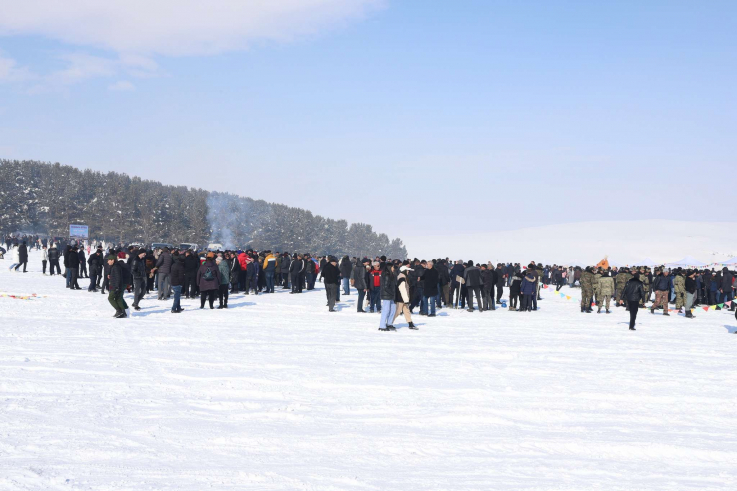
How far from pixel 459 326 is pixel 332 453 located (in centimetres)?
1086

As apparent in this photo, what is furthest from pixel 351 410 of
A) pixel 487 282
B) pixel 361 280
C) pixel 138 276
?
pixel 487 282

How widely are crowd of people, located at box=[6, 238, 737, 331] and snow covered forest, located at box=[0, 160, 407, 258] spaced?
62579 millimetres

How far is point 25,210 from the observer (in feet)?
271

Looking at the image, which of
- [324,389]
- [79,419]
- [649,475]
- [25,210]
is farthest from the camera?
[25,210]

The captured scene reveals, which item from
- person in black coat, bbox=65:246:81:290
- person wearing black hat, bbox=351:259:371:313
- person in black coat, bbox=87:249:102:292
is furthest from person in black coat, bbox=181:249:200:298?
person wearing black hat, bbox=351:259:371:313

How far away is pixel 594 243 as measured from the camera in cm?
13612

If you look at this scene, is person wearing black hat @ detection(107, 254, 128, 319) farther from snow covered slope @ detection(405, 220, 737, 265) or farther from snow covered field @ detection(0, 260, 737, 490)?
snow covered slope @ detection(405, 220, 737, 265)

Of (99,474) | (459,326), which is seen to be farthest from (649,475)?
(459,326)

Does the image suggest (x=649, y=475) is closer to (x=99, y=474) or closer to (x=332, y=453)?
(x=332, y=453)

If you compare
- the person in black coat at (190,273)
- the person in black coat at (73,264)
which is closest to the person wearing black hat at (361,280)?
the person in black coat at (190,273)

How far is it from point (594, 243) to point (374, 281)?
126955mm

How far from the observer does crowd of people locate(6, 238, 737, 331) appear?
15.8 m

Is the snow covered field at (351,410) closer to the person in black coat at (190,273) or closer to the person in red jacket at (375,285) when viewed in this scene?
the person in red jacket at (375,285)

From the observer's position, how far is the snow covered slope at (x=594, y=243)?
121375 mm
